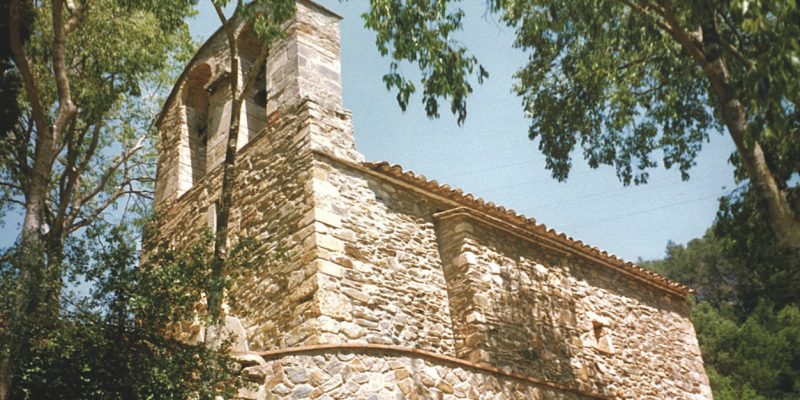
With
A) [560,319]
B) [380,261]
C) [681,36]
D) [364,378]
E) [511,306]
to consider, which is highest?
[681,36]

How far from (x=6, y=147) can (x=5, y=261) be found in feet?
18.7

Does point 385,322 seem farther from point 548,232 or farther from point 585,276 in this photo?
point 585,276

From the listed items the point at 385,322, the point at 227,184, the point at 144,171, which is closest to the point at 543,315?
the point at 385,322

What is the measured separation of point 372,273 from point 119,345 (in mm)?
3343

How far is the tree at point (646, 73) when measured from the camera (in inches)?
241

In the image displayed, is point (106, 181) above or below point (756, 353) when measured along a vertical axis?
above

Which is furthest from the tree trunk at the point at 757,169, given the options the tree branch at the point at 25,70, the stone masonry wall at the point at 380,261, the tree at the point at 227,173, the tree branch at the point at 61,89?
the tree branch at the point at 25,70

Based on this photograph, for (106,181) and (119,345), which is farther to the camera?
(106,181)

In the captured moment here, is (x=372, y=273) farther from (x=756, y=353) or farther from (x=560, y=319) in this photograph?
(x=756, y=353)

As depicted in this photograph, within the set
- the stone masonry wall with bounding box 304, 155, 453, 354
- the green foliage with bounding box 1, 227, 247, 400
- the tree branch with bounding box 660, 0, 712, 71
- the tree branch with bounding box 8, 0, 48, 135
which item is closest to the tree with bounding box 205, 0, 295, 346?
the green foliage with bounding box 1, 227, 247, 400

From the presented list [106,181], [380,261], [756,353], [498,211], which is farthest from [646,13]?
[756,353]

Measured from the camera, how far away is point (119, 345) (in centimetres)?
634

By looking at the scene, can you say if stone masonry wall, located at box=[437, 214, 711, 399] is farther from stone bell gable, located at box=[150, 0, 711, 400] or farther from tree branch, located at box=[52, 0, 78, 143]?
tree branch, located at box=[52, 0, 78, 143]

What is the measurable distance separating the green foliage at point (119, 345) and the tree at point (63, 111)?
198mm
